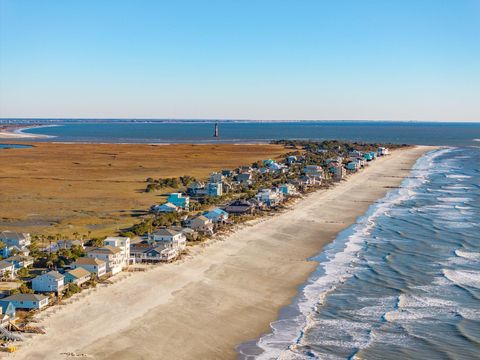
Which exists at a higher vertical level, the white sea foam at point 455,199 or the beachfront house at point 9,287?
the white sea foam at point 455,199

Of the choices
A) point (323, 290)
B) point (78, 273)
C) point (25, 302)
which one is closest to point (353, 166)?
point (323, 290)

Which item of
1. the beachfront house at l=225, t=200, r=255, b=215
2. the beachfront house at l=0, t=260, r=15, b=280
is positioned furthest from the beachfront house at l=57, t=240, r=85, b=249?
the beachfront house at l=225, t=200, r=255, b=215

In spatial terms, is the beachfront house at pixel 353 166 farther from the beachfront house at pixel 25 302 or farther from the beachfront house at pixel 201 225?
the beachfront house at pixel 25 302

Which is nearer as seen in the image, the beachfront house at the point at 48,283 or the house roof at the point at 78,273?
the beachfront house at the point at 48,283

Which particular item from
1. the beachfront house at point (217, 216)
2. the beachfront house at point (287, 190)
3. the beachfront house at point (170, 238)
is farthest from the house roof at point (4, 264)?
the beachfront house at point (287, 190)

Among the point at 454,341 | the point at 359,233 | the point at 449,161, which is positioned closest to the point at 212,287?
the point at 454,341

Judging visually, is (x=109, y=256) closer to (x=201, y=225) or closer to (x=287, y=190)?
(x=201, y=225)

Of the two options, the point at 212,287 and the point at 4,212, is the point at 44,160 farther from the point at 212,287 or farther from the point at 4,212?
the point at 212,287
